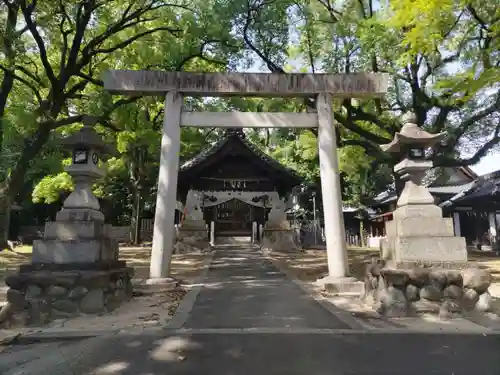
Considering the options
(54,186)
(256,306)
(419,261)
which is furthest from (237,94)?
(54,186)

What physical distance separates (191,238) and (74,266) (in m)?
13.5

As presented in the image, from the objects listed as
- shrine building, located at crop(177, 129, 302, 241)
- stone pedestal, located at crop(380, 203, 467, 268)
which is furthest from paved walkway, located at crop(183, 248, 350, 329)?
shrine building, located at crop(177, 129, 302, 241)

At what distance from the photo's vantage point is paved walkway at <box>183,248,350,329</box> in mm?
5684

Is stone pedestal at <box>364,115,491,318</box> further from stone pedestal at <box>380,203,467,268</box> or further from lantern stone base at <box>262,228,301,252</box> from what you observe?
lantern stone base at <box>262,228,301,252</box>

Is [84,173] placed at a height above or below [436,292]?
above

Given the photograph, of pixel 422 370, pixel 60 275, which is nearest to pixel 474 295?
pixel 422 370

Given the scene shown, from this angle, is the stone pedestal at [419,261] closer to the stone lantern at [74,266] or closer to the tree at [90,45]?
the stone lantern at [74,266]

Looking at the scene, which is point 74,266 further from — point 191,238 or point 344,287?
point 191,238

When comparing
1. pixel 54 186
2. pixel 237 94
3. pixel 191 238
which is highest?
pixel 237 94

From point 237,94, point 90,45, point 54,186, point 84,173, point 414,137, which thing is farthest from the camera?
point 54,186

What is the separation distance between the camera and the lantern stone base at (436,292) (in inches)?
234

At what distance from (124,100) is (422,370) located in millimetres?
13491

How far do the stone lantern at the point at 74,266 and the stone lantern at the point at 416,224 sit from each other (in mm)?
5086

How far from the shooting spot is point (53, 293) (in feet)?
20.1
